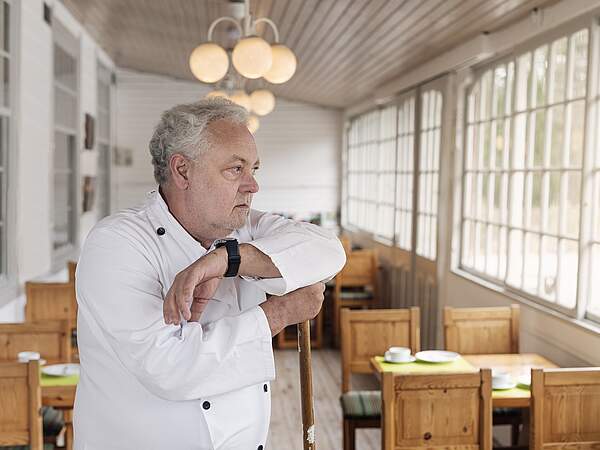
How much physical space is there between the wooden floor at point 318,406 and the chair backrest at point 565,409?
7.37ft

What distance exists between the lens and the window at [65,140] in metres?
7.23

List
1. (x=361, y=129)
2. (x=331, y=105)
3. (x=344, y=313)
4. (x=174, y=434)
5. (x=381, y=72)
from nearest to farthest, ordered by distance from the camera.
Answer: (x=174, y=434) → (x=344, y=313) → (x=381, y=72) → (x=361, y=129) → (x=331, y=105)

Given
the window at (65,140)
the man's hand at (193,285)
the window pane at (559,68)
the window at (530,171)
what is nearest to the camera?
the man's hand at (193,285)

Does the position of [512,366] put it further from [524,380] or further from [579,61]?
[579,61]

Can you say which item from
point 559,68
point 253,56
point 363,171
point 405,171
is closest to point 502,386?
point 559,68

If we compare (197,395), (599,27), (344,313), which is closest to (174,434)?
(197,395)

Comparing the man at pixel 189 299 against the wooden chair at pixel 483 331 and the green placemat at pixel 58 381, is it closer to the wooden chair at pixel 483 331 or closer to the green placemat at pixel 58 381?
the green placemat at pixel 58 381

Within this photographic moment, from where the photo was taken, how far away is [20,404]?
129 inches

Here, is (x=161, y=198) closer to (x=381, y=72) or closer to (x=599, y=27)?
(x=599, y=27)

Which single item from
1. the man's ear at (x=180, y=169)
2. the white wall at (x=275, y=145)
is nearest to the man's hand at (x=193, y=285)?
the man's ear at (x=180, y=169)

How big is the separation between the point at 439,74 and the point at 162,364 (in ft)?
17.9

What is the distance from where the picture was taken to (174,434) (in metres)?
1.74

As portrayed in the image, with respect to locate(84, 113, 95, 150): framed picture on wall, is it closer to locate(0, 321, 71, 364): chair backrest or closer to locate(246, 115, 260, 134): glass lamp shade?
locate(246, 115, 260, 134): glass lamp shade

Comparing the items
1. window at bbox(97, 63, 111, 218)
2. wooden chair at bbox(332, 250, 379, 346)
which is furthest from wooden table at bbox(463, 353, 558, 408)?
window at bbox(97, 63, 111, 218)
